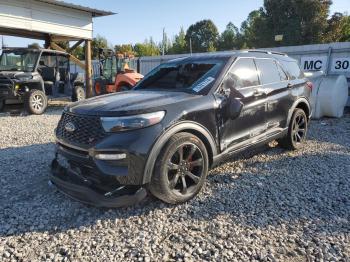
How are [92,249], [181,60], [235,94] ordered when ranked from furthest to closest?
1. [181,60]
2. [235,94]
3. [92,249]

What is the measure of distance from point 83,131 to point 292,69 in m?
4.12

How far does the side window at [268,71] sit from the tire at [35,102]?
27.1 feet

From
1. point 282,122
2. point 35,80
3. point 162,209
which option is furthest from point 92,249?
point 35,80

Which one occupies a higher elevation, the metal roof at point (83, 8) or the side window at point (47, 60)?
the metal roof at point (83, 8)

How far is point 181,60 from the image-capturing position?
5.30 m

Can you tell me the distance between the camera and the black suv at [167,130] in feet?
11.6

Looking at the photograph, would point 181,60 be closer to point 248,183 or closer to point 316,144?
point 248,183

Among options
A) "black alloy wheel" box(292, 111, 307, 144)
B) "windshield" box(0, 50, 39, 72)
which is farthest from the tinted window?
"windshield" box(0, 50, 39, 72)

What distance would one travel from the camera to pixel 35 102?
11352 millimetres

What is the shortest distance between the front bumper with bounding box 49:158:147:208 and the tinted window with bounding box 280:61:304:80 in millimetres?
3713

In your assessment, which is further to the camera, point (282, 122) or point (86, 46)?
point (86, 46)

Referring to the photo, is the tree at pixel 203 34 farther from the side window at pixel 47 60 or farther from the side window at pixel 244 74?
the side window at pixel 244 74

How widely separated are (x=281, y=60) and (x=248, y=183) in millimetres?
2499

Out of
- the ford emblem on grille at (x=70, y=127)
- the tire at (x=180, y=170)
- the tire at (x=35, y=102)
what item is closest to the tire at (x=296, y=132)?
the tire at (x=180, y=170)
